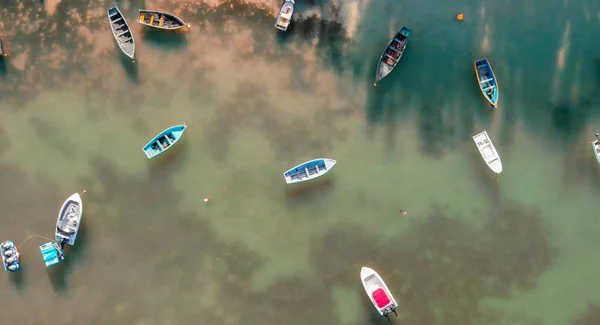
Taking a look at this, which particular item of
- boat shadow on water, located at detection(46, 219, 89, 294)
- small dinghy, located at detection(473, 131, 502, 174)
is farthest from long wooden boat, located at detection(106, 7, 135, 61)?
small dinghy, located at detection(473, 131, 502, 174)

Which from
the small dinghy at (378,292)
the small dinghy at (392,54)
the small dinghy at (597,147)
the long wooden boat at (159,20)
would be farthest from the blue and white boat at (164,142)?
the small dinghy at (597,147)

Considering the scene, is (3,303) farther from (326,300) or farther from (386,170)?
(386,170)

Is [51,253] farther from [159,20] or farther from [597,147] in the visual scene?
[597,147]

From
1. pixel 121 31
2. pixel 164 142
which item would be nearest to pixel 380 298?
pixel 164 142

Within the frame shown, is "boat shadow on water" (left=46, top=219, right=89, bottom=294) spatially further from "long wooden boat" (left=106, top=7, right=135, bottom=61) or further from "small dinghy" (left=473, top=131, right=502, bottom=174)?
"small dinghy" (left=473, top=131, right=502, bottom=174)

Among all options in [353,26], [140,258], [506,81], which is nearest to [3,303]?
[140,258]

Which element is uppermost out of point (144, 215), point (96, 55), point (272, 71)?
point (96, 55)
